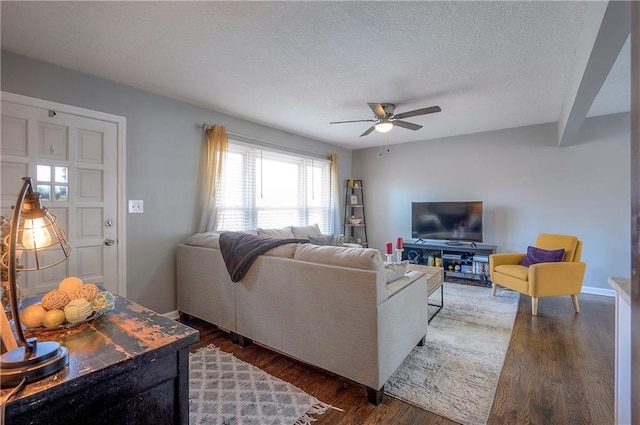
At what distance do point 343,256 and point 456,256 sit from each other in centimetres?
353

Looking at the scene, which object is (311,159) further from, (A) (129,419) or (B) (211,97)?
(A) (129,419)

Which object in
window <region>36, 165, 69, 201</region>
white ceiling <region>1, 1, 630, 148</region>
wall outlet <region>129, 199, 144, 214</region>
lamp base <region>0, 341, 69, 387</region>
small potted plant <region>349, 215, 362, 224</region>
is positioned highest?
white ceiling <region>1, 1, 630, 148</region>

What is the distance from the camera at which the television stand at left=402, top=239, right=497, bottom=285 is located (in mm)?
4598

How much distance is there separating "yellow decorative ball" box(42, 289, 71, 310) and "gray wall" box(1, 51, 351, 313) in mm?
2113

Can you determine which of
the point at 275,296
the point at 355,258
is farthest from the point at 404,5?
the point at 275,296

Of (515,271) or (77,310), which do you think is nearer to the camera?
(77,310)

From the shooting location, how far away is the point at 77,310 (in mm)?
1003

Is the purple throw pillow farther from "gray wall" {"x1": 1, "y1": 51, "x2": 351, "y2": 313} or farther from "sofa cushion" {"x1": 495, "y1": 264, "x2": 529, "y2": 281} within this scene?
"gray wall" {"x1": 1, "y1": 51, "x2": 351, "y2": 313}

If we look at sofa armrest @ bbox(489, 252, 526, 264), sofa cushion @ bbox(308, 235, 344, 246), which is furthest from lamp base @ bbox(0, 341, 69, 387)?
sofa armrest @ bbox(489, 252, 526, 264)

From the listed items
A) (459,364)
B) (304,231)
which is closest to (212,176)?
(304,231)

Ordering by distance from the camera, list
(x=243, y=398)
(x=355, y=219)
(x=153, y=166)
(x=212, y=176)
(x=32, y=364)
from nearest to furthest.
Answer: (x=32, y=364) < (x=243, y=398) < (x=153, y=166) < (x=212, y=176) < (x=355, y=219)

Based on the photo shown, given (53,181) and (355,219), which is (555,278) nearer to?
(355,219)

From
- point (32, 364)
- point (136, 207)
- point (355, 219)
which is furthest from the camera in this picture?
point (355, 219)

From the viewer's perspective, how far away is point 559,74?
8.86ft
